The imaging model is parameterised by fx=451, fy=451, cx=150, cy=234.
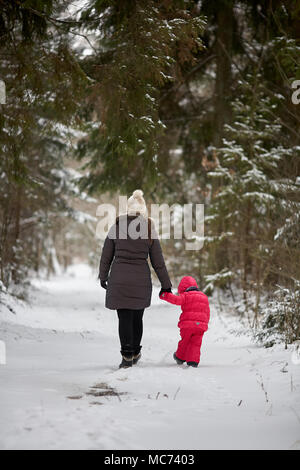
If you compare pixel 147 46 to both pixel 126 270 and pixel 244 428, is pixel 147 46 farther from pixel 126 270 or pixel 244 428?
pixel 244 428

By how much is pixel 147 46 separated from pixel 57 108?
4.85ft

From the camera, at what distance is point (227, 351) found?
6453 millimetres

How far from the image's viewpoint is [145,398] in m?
3.64

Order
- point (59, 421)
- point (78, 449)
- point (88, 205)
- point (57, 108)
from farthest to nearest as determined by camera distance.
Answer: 1. point (88, 205)
2. point (57, 108)
3. point (59, 421)
4. point (78, 449)

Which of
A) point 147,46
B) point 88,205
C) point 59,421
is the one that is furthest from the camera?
point 88,205

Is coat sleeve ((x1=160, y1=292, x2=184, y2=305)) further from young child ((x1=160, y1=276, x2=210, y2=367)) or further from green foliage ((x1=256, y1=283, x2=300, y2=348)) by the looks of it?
green foliage ((x1=256, y1=283, x2=300, y2=348))

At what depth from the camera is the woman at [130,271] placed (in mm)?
4867

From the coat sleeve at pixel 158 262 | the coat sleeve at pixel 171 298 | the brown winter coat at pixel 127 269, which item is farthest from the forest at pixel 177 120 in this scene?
the brown winter coat at pixel 127 269

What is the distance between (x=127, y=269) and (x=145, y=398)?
1610mm

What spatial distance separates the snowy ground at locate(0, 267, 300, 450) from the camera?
266cm

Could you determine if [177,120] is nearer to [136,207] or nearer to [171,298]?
[136,207]

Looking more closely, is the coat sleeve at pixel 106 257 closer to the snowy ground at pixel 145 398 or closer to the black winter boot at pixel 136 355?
the black winter boot at pixel 136 355

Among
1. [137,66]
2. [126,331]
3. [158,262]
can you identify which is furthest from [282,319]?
[137,66]

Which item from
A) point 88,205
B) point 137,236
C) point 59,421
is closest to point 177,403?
point 59,421
